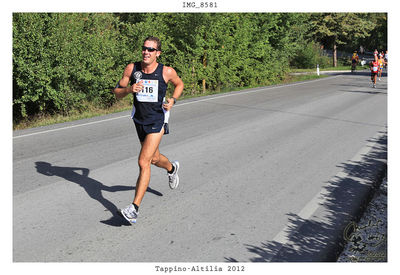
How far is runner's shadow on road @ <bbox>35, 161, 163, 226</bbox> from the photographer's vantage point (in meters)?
5.18

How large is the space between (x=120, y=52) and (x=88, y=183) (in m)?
9.27

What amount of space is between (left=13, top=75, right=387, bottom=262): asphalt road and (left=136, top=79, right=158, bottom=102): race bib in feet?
4.43

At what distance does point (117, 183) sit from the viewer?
638cm

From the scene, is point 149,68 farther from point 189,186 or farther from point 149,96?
point 189,186

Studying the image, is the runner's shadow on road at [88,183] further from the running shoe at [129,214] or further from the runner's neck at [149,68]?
the runner's neck at [149,68]

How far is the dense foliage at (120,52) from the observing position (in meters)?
11.9

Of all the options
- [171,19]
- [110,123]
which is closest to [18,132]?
[110,123]

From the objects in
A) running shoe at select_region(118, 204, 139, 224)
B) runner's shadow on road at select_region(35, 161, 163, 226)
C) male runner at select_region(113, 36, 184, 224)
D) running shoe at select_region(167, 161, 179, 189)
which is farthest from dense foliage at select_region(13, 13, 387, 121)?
running shoe at select_region(118, 204, 139, 224)

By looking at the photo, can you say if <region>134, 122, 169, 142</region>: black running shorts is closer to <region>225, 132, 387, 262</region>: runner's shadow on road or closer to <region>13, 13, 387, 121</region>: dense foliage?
<region>225, 132, 387, 262</region>: runner's shadow on road

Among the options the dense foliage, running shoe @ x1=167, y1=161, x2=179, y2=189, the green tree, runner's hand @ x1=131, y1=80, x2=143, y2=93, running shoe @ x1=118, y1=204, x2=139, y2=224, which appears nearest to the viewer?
running shoe @ x1=118, y1=204, x2=139, y2=224

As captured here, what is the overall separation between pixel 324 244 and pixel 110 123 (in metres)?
7.72

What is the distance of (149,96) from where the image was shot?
502 cm

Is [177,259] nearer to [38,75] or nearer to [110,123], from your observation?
[110,123]

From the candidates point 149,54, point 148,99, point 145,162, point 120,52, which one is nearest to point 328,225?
point 145,162
